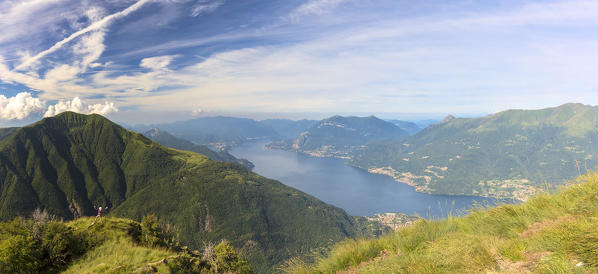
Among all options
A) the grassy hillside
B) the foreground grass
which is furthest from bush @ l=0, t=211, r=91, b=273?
the foreground grass

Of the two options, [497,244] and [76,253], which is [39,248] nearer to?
[76,253]

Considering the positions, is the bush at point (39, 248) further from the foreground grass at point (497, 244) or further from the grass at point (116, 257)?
the foreground grass at point (497, 244)

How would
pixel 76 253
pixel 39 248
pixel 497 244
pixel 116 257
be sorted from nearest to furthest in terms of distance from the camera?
pixel 497 244
pixel 39 248
pixel 116 257
pixel 76 253

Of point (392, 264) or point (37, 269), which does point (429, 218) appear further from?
point (37, 269)

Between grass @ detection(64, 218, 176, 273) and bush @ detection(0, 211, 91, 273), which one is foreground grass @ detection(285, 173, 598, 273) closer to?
grass @ detection(64, 218, 176, 273)

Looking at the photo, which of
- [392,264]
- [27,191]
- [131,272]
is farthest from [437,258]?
[27,191]

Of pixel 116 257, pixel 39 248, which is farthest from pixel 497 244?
pixel 39 248

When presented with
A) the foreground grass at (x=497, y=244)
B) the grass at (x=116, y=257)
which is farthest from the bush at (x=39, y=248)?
the foreground grass at (x=497, y=244)
